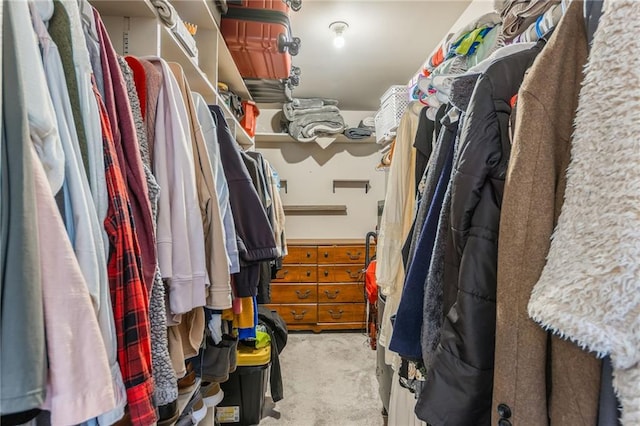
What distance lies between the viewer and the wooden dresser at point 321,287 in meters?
3.08

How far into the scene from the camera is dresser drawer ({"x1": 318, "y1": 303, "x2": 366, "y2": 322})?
3.12 m

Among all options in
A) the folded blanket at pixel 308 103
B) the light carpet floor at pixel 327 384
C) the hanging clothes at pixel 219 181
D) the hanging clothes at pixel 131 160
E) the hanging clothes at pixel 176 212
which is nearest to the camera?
the hanging clothes at pixel 131 160

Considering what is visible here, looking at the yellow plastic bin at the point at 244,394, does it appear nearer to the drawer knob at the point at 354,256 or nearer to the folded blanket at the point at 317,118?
the drawer knob at the point at 354,256

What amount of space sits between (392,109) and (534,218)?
5.38ft

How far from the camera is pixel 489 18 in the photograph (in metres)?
1.00

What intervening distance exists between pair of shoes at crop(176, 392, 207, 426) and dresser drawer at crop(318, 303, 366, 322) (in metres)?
1.93

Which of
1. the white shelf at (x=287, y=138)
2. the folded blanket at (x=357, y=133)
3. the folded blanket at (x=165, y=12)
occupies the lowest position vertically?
the folded blanket at (x=165, y=12)

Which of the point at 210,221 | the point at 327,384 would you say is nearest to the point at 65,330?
the point at 210,221

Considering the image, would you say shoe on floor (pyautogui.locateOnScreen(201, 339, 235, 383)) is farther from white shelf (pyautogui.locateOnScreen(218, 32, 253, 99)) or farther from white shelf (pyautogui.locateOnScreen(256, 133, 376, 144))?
white shelf (pyautogui.locateOnScreen(256, 133, 376, 144))

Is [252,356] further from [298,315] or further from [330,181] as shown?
[330,181]

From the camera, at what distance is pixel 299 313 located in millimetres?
3096

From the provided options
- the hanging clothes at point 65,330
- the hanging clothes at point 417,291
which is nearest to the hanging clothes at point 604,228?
the hanging clothes at point 417,291

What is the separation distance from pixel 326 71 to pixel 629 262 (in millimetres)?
2687

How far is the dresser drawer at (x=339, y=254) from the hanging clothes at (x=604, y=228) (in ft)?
8.69
